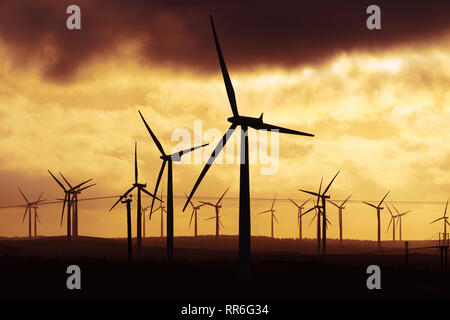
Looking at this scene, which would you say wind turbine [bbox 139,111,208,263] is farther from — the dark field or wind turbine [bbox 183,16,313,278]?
wind turbine [bbox 183,16,313,278]

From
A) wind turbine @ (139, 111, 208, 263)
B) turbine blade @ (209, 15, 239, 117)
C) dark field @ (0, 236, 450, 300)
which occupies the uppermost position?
turbine blade @ (209, 15, 239, 117)

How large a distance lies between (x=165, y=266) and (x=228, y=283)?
14357 mm

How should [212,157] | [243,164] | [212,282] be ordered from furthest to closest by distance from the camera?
[212,282] < [243,164] < [212,157]

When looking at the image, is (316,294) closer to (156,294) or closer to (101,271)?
(156,294)

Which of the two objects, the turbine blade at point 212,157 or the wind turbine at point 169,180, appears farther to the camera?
the wind turbine at point 169,180

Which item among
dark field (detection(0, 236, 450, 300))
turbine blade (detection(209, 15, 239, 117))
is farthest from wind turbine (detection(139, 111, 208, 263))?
turbine blade (detection(209, 15, 239, 117))

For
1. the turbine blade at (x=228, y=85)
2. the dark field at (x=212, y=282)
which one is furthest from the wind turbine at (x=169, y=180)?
the turbine blade at (x=228, y=85)

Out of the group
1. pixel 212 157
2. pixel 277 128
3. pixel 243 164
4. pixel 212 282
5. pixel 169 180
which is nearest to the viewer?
pixel 212 157

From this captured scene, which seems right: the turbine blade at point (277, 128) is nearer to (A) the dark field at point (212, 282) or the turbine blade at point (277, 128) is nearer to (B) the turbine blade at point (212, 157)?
(B) the turbine blade at point (212, 157)

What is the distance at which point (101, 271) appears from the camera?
63.3 m

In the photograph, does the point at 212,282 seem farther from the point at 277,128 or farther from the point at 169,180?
the point at 169,180

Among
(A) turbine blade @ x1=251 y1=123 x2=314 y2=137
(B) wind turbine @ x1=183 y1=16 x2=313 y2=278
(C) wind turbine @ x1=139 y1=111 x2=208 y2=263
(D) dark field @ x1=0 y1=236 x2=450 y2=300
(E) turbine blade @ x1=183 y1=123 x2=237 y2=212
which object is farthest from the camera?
(C) wind turbine @ x1=139 y1=111 x2=208 y2=263

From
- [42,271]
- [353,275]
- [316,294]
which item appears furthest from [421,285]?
[42,271]

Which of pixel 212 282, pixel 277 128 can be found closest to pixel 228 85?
pixel 277 128
